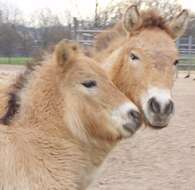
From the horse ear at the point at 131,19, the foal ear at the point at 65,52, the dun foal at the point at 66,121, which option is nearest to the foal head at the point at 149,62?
the horse ear at the point at 131,19

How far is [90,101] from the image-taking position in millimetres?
4223

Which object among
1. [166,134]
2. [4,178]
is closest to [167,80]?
[4,178]

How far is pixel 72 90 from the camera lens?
425cm

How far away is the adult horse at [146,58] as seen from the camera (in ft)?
16.1

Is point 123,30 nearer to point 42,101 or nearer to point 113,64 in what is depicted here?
point 113,64

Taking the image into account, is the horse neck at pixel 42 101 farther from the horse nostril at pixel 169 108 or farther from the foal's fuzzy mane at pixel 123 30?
the foal's fuzzy mane at pixel 123 30

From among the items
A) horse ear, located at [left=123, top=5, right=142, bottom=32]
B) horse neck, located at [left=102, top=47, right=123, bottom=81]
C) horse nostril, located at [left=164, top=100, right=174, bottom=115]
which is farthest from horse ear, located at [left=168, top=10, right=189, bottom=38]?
horse nostril, located at [left=164, top=100, right=174, bottom=115]

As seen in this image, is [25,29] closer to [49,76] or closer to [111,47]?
[111,47]

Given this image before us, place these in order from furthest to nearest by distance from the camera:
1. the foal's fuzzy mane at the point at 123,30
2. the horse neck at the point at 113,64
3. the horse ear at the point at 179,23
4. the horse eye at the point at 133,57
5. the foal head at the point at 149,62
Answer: the horse ear at the point at 179,23
the foal's fuzzy mane at the point at 123,30
the horse neck at the point at 113,64
the horse eye at the point at 133,57
the foal head at the point at 149,62

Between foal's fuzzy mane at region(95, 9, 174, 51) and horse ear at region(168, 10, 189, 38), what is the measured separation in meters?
0.09

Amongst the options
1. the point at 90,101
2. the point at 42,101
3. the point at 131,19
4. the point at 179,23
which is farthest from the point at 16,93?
the point at 179,23

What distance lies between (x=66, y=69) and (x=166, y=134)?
629 centimetres

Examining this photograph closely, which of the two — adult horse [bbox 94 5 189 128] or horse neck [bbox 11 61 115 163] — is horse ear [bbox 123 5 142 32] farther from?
horse neck [bbox 11 61 115 163]

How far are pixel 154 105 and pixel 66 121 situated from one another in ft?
3.14
